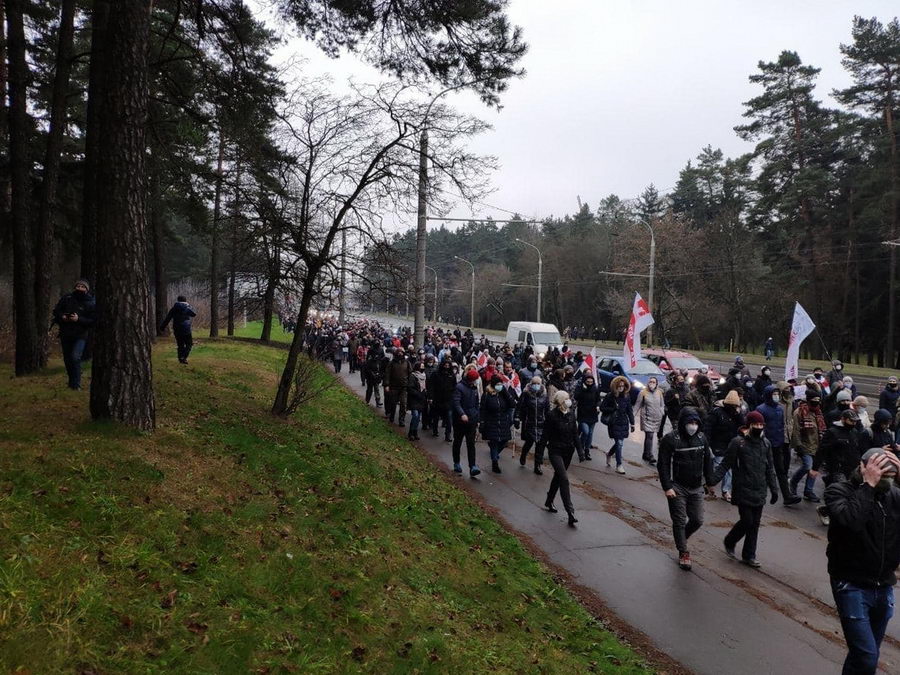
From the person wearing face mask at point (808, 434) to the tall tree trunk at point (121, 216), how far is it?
9987mm

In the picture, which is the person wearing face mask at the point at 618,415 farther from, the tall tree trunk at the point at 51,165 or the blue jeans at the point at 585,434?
the tall tree trunk at the point at 51,165

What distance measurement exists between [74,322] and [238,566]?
17.4ft

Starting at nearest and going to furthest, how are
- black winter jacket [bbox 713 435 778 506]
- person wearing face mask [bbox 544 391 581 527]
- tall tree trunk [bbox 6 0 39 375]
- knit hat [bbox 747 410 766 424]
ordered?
black winter jacket [bbox 713 435 778 506] < knit hat [bbox 747 410 766 424] < person wearing face mask [bbox 544 391 581 527] < tall tree trunk [bbox 6 0 39 375]

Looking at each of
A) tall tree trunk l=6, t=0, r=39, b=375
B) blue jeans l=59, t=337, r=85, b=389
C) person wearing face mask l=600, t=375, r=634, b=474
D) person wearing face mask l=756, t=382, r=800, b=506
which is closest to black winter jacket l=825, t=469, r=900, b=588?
person wearing face mask l=756, t=382, r=800, b=506

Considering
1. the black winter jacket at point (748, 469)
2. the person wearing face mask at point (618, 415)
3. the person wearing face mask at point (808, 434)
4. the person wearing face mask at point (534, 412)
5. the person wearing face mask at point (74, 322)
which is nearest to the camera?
the black winter jacket at point (748, 469)

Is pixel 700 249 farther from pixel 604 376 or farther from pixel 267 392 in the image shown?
pixel 267 392

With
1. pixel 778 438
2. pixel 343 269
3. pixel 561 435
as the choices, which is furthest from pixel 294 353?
pixel 778 438

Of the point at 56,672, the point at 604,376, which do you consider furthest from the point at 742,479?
the point at 604,376

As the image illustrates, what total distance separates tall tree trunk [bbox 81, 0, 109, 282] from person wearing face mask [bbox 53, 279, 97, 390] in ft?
2.58

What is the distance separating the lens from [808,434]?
384 inches

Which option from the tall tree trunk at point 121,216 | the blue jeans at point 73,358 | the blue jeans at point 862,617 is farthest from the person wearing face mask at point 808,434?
the blue jeans at point 73,358

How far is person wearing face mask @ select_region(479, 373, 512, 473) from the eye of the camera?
36.2 feet

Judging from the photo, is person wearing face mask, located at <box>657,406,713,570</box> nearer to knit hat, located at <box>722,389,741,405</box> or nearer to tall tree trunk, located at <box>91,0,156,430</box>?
knit hat, located at <box>722,389,741,405</box>

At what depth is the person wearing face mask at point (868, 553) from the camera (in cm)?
399
